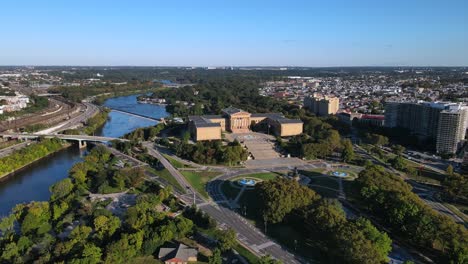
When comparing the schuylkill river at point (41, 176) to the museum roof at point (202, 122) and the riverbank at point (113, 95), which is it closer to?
the museum roof at point (202, 122)

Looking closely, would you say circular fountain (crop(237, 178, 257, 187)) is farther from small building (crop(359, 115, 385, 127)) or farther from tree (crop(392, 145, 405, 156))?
small building (crop(359, 115, 385, 127))

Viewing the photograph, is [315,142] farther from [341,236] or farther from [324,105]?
[324,105]

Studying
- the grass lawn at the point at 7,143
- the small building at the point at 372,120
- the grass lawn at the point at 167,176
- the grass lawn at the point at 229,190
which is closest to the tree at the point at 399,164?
the grass lawn at the point at 229,190

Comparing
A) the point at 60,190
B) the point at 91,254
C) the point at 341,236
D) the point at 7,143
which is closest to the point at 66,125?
the point at 7,143

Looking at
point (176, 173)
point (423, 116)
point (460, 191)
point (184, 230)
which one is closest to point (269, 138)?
point (176, 173)

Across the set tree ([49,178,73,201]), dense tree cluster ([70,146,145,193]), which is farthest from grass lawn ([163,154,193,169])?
tree ([49,178,73,201])

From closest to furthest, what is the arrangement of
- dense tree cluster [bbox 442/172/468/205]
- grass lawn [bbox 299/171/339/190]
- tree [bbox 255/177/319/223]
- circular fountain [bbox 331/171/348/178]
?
tree [bbox 255/177/319/223], dense tree cluster [bbox 442/172/468/205], grass lawn [bbox 299/171/339/190], circular fountain [bbox 331/171/348/178]
